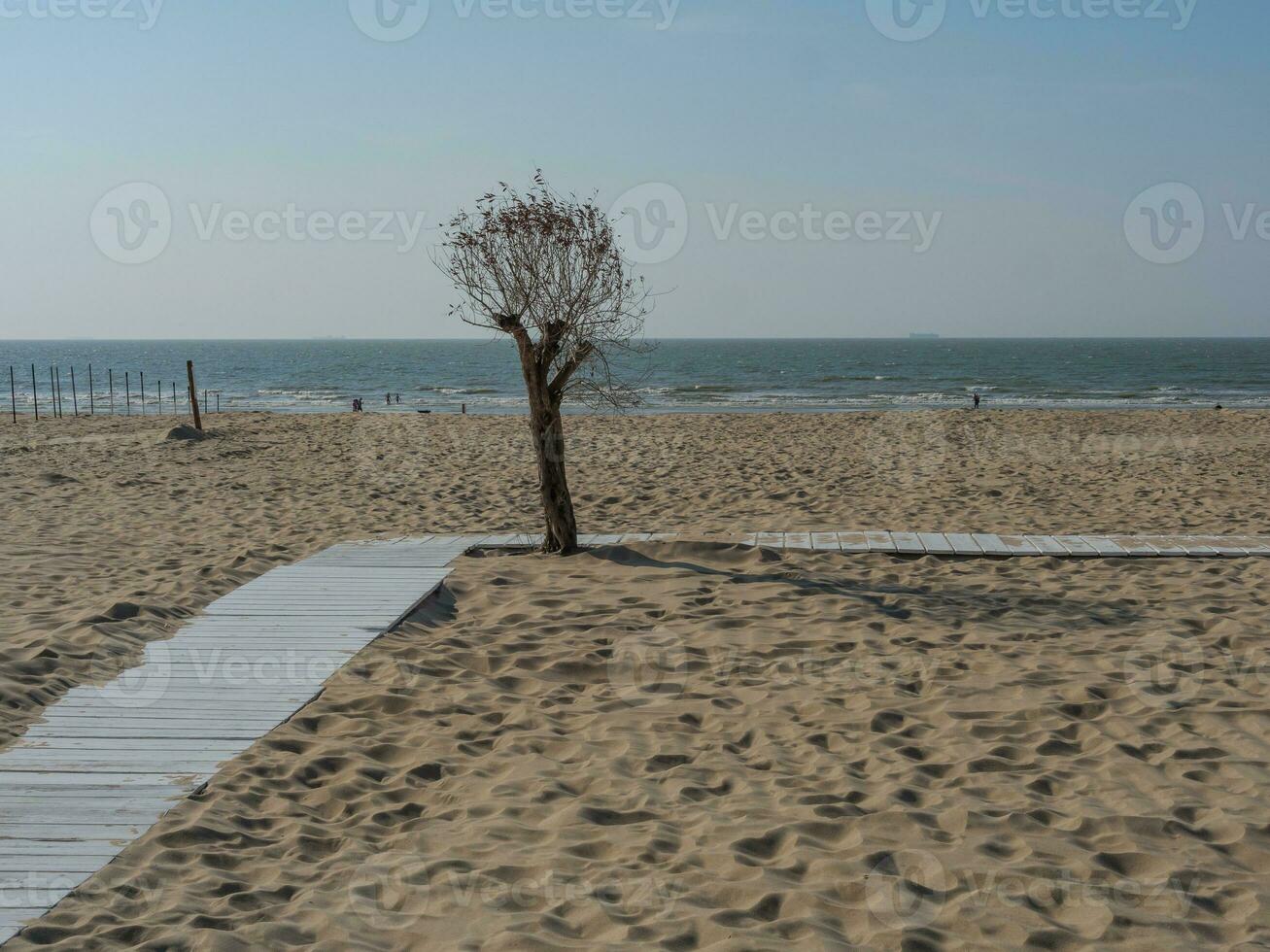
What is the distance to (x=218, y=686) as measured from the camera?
5199 millimetres

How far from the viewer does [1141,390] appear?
44406 millimetres

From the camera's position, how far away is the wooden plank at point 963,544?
801cm

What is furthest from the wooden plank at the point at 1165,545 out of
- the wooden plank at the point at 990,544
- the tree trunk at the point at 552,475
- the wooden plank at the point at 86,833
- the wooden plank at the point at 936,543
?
the wooden plank at the point at 86,833

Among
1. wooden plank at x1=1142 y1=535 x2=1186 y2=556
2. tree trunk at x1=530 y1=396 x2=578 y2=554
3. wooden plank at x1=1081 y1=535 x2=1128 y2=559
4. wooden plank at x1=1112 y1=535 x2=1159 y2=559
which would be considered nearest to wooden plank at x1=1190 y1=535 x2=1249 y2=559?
wooden plank at x1=1142 y1=535 x2=1186 y2=556

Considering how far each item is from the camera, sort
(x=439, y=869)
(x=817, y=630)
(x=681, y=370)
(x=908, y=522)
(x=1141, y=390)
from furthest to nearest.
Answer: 1. (x=681, y=370)
2. (x=1141, y=390)
3. (x=908, y=522)
4. (x=817, y=630)
5. (x=439, y=869)

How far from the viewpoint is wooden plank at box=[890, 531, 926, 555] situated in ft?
26.3

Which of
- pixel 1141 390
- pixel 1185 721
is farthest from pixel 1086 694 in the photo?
pixel 1141 390

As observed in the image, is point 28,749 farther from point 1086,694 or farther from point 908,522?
point 908,522

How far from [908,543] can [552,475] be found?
2899mm

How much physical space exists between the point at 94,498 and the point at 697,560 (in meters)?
7.95

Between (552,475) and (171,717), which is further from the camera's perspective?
(552,475)

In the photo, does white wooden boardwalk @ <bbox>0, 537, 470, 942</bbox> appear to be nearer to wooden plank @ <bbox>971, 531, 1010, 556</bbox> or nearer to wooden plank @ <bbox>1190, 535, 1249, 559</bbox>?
wooden plank @ <bbox>971, 531, 1010, 556</bbox>

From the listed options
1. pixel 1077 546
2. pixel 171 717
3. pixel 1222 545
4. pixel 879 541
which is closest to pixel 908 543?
pixel 879 541

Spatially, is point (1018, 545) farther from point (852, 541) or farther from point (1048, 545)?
point (852, 541)
